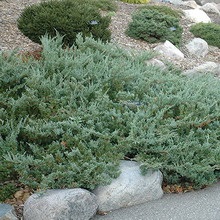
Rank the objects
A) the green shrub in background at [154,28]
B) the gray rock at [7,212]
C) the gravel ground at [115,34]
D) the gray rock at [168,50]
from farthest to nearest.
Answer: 1. the green shrub in background at [154,28]
2. the gray rock at [168,50]
3. the gravel ground at [115,34]
4. the gray rock at [7,212]

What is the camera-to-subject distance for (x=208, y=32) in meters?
11.5

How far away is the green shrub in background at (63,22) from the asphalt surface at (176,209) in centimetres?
373

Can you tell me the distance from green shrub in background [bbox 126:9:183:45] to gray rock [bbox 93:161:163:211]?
19.4 ft

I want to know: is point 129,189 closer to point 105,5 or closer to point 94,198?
point 94,198

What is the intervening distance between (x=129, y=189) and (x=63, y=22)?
156 inches

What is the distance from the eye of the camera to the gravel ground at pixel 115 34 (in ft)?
26.1

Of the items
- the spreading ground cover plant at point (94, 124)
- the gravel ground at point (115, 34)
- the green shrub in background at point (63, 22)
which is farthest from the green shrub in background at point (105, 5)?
the spreading ground cover plant at point (94, 124)

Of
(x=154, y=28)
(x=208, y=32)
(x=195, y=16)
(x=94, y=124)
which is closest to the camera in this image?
(x=94, y=124)

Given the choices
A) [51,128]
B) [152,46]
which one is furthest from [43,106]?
[152,46]

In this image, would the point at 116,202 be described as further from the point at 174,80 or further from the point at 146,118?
the point at 174,80

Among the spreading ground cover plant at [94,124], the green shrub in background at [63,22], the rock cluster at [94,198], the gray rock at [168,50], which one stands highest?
the spreading ground cover plant at [94,124]

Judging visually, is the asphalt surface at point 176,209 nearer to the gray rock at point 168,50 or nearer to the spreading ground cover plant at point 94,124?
the spreading ground cover plant at point 94,124

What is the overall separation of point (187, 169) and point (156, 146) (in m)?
0.34

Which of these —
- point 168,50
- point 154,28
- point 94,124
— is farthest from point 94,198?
point 154,28
